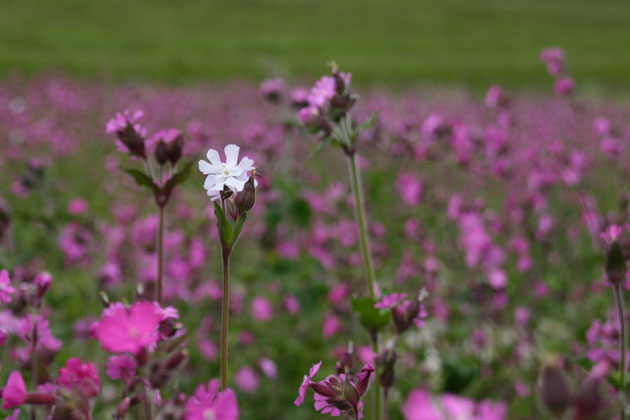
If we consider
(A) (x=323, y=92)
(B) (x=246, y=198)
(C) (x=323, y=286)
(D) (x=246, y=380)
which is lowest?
(D) (x=246, y=380)

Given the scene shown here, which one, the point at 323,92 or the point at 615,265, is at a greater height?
the point at 323,92

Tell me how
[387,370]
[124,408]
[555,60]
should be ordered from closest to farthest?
1. [124,408]
2. [387,370]
3. [555,60]

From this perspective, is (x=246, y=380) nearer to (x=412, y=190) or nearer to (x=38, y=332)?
(x=412, y=190)

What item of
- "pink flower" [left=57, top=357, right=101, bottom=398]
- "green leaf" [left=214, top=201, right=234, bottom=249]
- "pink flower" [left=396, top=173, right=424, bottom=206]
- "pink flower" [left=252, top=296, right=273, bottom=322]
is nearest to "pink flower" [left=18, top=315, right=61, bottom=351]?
"pink flower" [left=57, top=357, right=101, bottom=398]

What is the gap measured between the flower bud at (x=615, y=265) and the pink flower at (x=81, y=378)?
962mm

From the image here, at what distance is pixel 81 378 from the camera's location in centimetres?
80

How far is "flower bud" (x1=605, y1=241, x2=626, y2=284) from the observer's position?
3.88 feet

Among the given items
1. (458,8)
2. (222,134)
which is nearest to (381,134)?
(222,134)

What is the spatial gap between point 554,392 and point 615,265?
75 cm

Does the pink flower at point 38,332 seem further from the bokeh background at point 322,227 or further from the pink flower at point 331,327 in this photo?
the pink flower at point 331,327

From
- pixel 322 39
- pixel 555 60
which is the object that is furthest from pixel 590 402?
pixel 322 39

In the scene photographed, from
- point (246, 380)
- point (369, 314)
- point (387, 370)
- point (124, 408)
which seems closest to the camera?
point (124, 408)

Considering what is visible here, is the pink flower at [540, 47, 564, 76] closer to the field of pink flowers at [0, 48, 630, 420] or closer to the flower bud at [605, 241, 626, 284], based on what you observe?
the field of pink flowers at [0, 48, 630, 420]

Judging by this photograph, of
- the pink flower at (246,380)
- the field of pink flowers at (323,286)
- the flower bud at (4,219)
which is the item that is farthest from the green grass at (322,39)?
the flower bud at (4,219)
